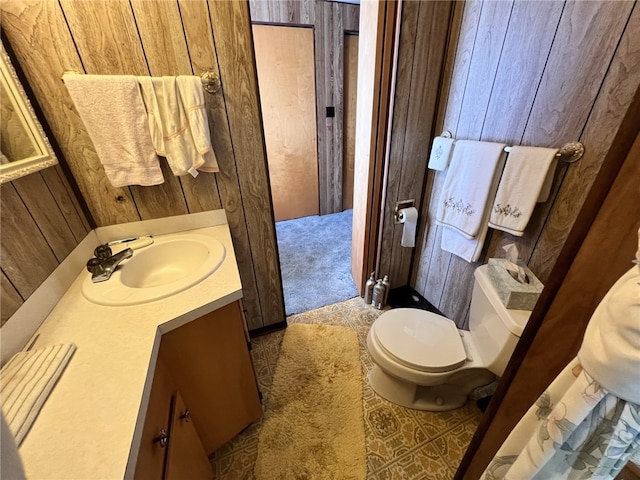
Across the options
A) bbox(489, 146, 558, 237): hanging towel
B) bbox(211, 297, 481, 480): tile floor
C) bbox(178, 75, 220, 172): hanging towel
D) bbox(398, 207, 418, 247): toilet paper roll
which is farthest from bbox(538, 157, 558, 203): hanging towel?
bbox(178, 75, 220, 172): hanging towel

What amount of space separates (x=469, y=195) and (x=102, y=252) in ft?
5.29

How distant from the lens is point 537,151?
999mm

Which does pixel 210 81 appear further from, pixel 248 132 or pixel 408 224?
pixel 408 224

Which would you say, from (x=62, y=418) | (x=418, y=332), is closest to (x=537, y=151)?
(x=418, y=332)

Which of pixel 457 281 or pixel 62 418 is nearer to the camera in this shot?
pixel 62 418

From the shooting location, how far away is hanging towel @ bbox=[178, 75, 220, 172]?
98 centimetres

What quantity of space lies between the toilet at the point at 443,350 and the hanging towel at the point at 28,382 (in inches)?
43.2

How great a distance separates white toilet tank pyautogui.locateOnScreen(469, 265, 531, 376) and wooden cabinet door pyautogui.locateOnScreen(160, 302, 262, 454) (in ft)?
3.19

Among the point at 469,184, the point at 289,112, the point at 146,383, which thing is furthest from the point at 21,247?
the point at 289,112

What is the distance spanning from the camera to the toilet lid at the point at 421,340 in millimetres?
1124

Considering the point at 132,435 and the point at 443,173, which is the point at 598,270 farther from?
the point at 443,173

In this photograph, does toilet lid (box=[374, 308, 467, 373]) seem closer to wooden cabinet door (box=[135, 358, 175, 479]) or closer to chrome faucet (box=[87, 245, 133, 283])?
wooden cabinet door (box=[135, 358, 175, 479])

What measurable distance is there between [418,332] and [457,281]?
1.62ft

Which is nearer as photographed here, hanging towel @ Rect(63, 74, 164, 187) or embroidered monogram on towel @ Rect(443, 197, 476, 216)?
hanging towel @ Rect(63, 74, 164, 187)
